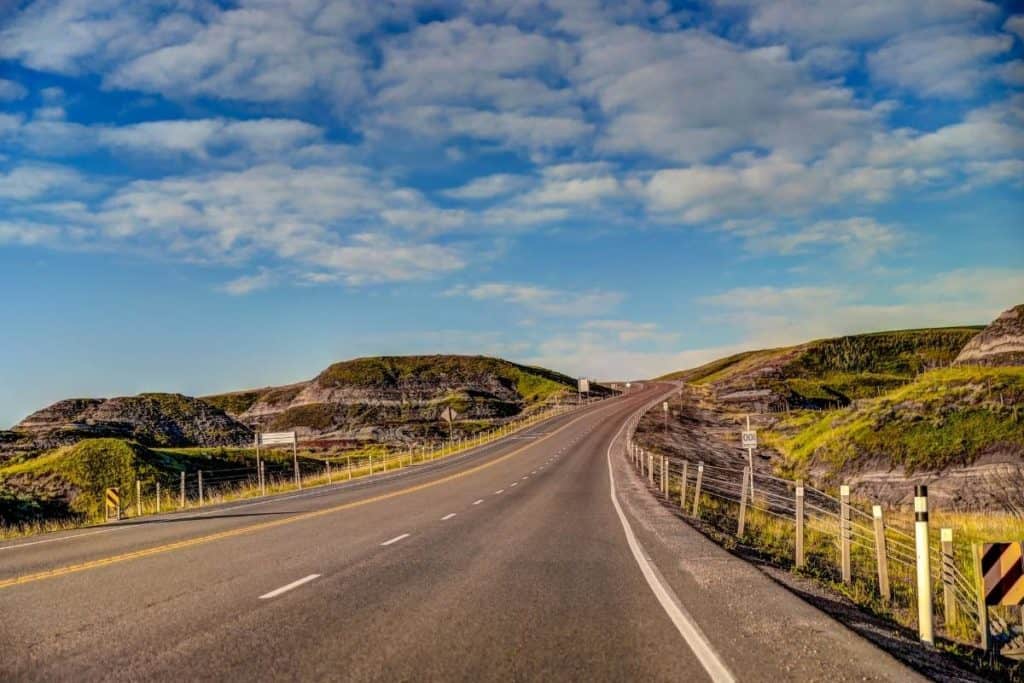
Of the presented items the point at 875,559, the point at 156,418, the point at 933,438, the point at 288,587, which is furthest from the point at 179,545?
the point at 156,418

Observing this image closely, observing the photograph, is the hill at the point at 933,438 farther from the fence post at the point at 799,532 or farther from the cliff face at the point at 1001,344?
the fence post at the point at 799,532

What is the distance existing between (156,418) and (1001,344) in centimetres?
11003

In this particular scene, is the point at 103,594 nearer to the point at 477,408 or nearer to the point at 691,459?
the point at 691,459

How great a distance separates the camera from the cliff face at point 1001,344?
46.9m

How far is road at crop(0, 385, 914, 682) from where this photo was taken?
5637 millimetres

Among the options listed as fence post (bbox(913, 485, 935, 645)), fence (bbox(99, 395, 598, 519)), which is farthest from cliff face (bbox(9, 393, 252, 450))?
fence post (bbox(913, 485, 935, 645))

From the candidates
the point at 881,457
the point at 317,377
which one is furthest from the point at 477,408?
the point at 881,457

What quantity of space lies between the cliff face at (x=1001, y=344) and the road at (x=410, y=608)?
40.4 m

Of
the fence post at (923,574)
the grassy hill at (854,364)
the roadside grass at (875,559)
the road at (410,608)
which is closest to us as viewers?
the road at (410,608)

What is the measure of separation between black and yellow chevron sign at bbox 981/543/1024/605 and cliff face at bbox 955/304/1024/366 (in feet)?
146

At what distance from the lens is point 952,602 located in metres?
8.82

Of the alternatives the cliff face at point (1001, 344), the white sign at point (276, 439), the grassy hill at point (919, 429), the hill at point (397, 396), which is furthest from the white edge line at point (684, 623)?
the hill at point (397, 396)

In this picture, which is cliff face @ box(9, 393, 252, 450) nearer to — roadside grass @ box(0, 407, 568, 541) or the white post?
roadside grass @ box(0, 407, 568, 541)

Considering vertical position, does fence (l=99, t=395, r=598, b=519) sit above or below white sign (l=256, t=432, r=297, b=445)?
below
